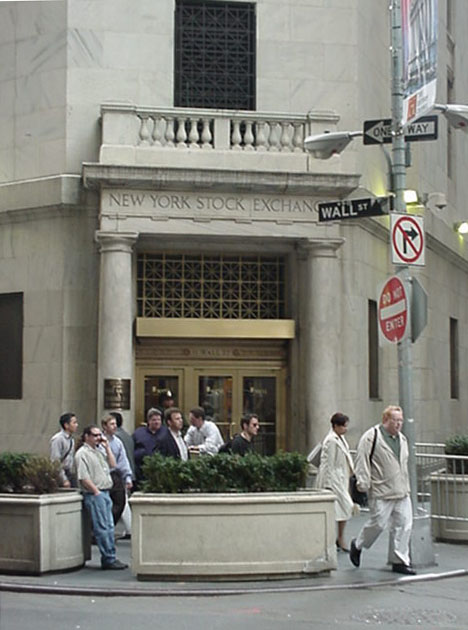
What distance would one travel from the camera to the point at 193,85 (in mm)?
21375

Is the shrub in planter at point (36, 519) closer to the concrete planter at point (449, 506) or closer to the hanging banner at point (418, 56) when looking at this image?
the concrete planter at point (449, 506)

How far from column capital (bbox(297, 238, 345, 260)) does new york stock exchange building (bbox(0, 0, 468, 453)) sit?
0.03m

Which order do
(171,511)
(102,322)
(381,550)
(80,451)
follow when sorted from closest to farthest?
(171,511) → (80,451) → (381,550) → (102,322)

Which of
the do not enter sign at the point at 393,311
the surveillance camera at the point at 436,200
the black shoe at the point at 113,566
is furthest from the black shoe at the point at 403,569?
the surveillance camera at the point at 436,200

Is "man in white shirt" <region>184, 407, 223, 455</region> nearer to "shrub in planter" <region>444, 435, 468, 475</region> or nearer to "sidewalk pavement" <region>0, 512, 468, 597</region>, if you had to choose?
"sidewalk pavement" <region>0, 512, 468, 597</region>

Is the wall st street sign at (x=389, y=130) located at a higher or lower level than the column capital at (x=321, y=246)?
higher

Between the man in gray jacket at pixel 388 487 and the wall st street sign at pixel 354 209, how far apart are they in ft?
8.32

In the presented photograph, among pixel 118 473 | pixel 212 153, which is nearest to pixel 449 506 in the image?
pixel 118 473

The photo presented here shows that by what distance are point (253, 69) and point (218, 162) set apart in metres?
2.37

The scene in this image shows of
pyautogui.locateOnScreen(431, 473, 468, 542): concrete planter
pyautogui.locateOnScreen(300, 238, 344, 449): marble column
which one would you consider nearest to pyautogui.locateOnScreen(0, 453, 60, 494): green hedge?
pyautogui.locateOnScreen(431, 473, 468, 542): concrete planter

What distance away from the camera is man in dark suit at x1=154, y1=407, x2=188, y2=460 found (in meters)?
15.3

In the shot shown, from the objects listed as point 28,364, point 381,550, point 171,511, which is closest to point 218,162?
Result: point 28,364

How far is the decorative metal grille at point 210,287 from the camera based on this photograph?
2109 centimetres

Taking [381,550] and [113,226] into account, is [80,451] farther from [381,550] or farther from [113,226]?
[113,226]
